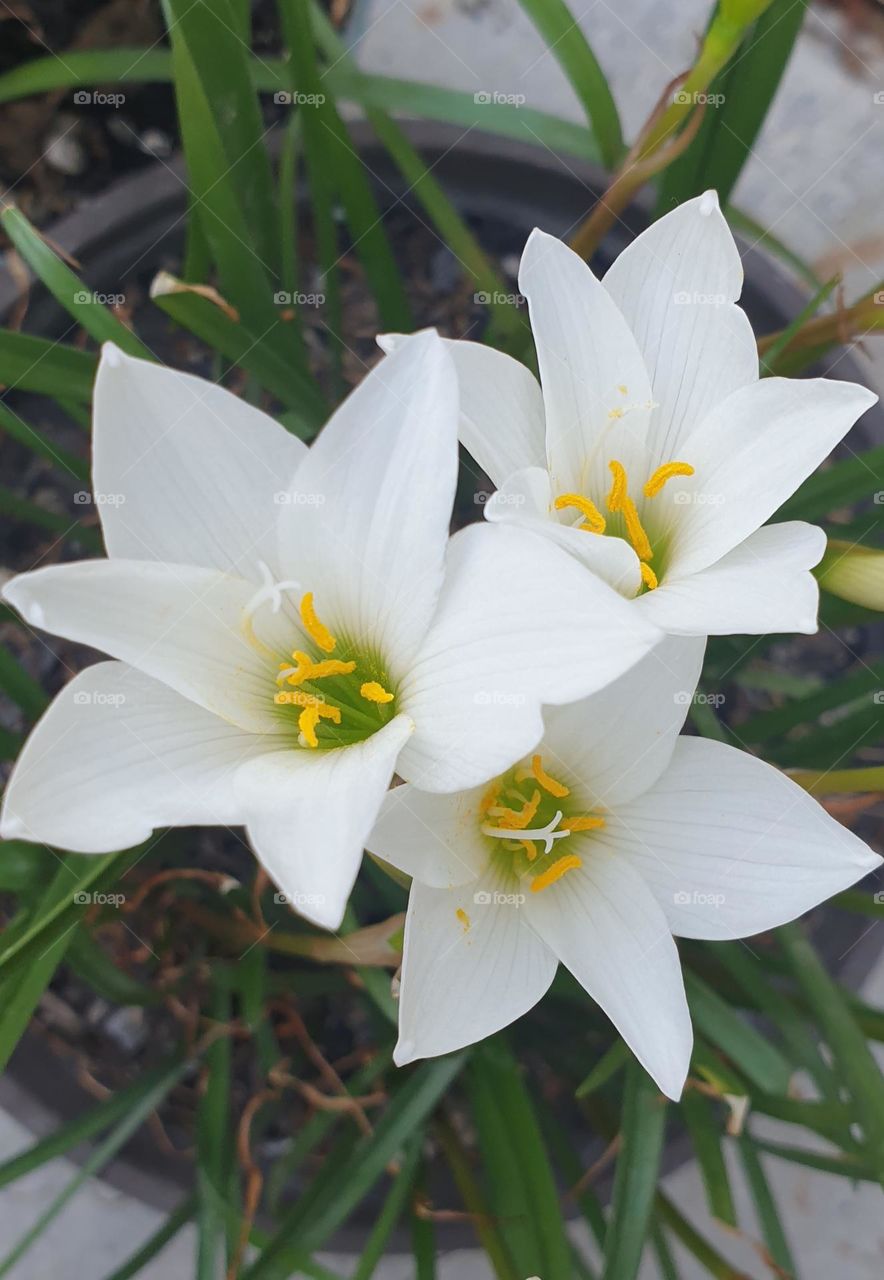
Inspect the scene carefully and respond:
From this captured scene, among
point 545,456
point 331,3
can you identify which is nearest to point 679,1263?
point 545,456

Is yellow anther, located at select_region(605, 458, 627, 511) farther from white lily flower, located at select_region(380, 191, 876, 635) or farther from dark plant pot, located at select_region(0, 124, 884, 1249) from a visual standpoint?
dark plant pot, located at select_region(0, 124, 884, 1249)

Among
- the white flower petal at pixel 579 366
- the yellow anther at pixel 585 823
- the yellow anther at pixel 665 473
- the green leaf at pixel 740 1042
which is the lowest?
the green leaf at pixel 740 1042

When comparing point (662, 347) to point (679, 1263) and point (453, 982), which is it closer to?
point (453, 982)

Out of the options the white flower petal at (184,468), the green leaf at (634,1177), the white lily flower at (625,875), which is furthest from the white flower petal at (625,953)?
the white flower petal at (184,468)

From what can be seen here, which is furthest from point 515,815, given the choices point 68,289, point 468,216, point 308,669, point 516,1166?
point 468,216

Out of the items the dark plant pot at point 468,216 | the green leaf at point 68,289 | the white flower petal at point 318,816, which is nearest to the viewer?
the white flower petal at point 318,816

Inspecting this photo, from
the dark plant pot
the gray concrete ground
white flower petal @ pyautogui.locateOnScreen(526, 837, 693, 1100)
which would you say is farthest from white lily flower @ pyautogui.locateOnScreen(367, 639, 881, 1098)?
the gray concrete ground

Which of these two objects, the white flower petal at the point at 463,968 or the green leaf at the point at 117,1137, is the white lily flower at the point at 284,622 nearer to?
the white flower petal at the point at 463,968
